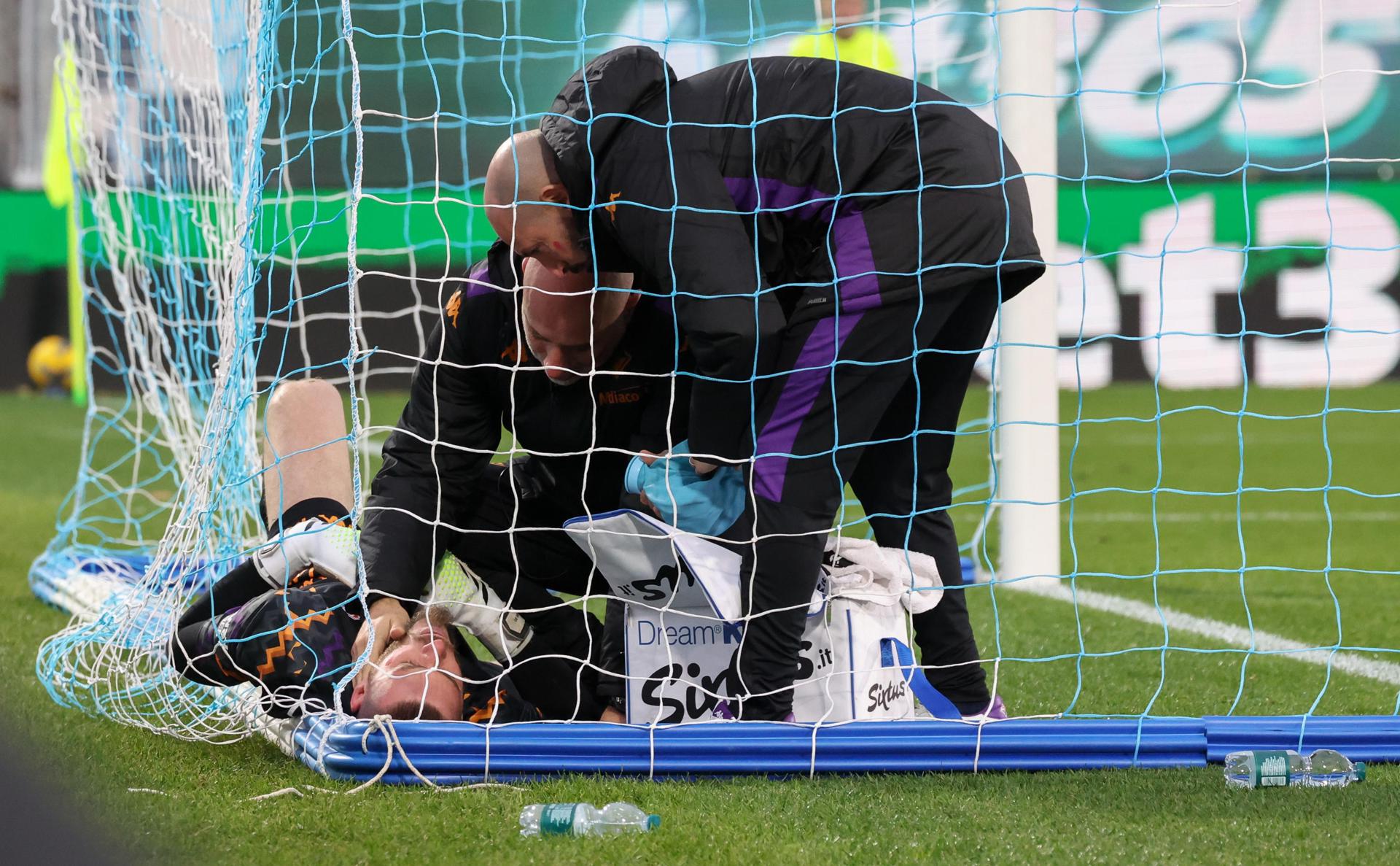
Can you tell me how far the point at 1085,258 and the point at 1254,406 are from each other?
8.46 metres

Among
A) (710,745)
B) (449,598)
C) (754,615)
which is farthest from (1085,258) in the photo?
(449,598)

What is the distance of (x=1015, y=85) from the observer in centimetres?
450

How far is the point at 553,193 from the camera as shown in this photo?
282 cm

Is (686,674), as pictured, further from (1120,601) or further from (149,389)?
(149,389)

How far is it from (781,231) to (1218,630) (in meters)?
1.99

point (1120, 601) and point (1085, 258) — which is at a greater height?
point (1085, 258)

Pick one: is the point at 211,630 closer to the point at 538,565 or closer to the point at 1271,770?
the point at 538,565

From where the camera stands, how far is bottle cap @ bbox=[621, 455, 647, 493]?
9.60 feet

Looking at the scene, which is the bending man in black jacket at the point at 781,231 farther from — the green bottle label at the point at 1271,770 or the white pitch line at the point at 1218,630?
the green bottle label at the point at 1271,770

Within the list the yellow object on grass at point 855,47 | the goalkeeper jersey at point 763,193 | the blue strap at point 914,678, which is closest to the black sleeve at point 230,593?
the goalkeeper jersey at point 763,193

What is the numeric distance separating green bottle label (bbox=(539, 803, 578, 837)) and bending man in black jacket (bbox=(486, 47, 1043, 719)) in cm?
56

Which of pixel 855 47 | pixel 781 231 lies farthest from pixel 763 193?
pixel 855 47

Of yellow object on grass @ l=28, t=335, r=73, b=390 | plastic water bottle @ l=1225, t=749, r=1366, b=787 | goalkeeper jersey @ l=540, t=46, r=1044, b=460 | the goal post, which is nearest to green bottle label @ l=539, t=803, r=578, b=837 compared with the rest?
goalkeeper jersey @ l=540, t=46, r=1044, b=460

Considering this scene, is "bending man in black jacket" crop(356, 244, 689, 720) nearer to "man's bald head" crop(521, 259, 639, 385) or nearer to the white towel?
"man's bald head" crop(521, 259, 639, 385)
